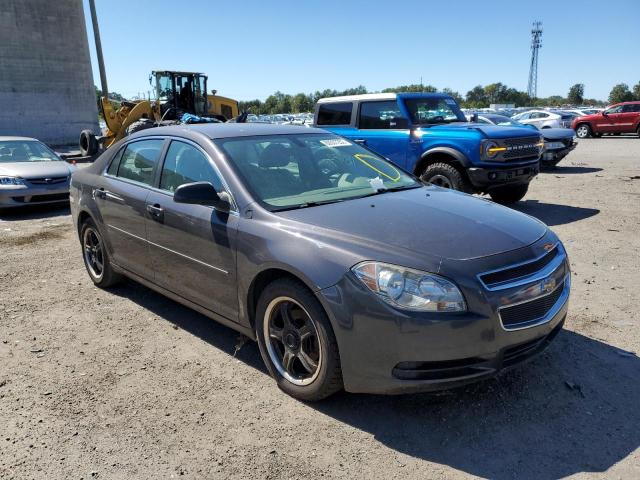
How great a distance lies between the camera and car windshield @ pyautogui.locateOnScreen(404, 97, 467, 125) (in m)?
8.92

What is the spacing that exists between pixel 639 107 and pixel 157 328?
2723 cm

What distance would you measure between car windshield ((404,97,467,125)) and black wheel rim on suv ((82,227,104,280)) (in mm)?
5575

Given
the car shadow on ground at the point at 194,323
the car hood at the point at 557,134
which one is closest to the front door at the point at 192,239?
the car shadow on ground at the point at 194,323

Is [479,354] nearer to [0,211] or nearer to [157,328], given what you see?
[157,328]

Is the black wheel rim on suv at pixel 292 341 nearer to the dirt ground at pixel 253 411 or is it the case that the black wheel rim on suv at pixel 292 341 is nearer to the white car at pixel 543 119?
the dirt ground at pixel 253 411

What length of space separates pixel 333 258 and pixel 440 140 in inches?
234

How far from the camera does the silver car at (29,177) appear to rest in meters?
9.16

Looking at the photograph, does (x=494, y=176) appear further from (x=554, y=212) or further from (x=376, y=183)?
(x=376, y=183)

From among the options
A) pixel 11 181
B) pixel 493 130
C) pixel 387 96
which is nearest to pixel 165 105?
pixel 11 181

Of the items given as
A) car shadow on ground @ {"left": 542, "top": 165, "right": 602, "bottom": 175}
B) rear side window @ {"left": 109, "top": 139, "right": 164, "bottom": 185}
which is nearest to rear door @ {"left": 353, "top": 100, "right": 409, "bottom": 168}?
rear side window @ {"left": 109, "top": 139, "right": 164, "bottom": 185}

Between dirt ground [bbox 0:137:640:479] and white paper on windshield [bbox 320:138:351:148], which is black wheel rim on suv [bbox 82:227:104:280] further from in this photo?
white paper on windshield [bbox 320:138:351:148]

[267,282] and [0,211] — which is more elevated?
[267,282]

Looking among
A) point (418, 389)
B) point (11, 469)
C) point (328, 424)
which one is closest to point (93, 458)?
point (11, 469)

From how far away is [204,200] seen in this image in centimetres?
345
